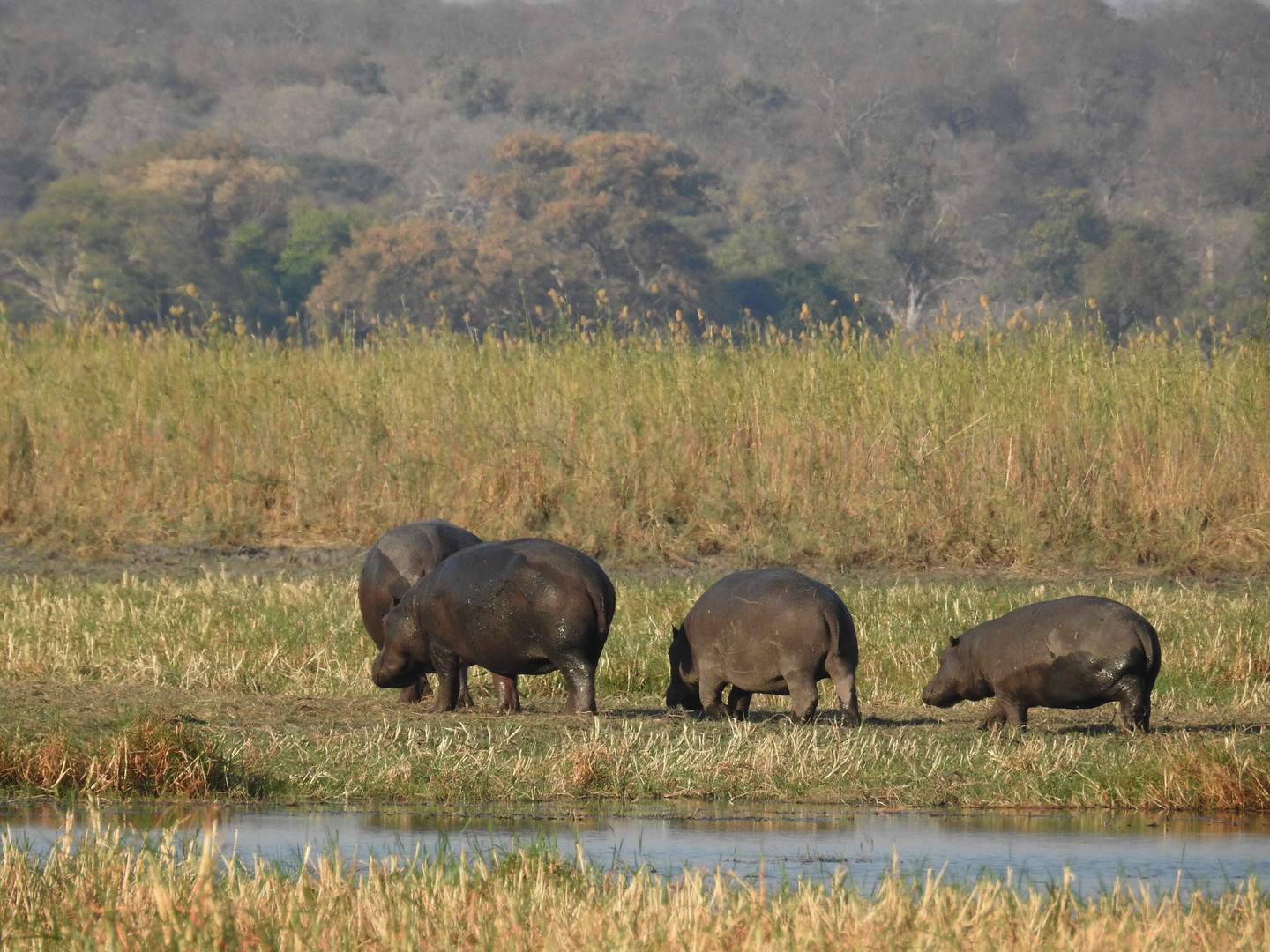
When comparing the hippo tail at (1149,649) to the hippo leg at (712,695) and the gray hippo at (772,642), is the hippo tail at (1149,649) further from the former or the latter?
the hippo leg at (712,695)

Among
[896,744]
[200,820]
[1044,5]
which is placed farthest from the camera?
[1044,5]

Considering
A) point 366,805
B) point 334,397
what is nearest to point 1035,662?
→ point 366,805

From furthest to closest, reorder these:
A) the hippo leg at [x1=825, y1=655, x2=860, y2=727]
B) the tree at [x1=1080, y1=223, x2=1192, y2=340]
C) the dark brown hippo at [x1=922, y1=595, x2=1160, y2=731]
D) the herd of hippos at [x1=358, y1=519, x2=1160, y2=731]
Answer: the tree at [x1=1080, y1=223, x2=1192, y2=340] → the hippo leg at [x1=825, y1=655, x2=860, y2=727] → the herd of hippos at [x1=358, y1=519, x2=1160, y2=731] → the dark brown hippo at [x1=922, y1=595, x2=1160, y2=731]

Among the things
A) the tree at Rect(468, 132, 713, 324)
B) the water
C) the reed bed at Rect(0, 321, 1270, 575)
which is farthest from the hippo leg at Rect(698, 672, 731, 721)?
the tree at Rect(468, 132, 713, 324)

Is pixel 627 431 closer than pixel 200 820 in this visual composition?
No

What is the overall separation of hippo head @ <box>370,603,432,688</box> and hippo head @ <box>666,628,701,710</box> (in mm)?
1176

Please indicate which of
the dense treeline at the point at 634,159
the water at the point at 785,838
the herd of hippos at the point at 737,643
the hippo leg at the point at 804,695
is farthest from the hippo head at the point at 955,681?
the dense treeline at the point at 634,159

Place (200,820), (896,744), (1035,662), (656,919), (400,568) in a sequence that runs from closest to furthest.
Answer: (656,919)
(200,820)
(896,744)
(1035,662)
(400,568)

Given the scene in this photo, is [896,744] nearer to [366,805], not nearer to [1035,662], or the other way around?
[1035,662]

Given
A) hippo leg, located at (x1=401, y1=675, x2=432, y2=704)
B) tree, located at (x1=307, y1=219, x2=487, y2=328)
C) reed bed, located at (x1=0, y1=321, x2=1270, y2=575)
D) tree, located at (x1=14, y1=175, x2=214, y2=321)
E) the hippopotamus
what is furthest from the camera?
tree, located at (x1=14, y1=175, x2=214, y2=321)

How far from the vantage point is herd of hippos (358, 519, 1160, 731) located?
934 centimetres

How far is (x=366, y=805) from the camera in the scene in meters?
7.79

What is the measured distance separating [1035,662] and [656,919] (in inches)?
172

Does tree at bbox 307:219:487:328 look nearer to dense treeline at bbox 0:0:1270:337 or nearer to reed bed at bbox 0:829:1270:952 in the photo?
dense treeline at bbox 0:0:1270:337
